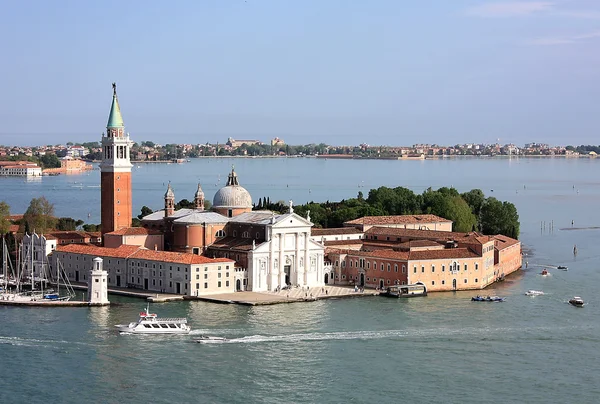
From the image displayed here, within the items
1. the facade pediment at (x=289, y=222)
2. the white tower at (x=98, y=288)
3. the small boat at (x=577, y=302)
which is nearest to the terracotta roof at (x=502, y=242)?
the small boat at (x=577, y=302)

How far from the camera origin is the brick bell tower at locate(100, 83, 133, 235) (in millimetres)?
32156

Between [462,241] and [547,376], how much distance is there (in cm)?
1106

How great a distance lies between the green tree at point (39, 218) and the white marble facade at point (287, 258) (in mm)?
10090

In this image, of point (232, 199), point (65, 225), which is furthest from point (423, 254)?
point (65, 225)

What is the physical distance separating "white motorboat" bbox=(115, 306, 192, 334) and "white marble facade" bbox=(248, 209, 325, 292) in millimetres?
5423

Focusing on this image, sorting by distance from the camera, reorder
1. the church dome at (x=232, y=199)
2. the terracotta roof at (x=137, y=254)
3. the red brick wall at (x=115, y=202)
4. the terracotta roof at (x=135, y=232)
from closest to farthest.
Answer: the terracotta roof at (x=137, y=254), the terracotta roof at (x=135, y=232), the church dome at (x=232, y=199), the red brick wall at (x=115, y=202)

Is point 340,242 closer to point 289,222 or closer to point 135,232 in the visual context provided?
point 289,222

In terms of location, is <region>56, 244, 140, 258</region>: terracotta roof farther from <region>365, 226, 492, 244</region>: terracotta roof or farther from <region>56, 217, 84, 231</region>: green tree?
<region>56, 217, 84, 231</region>: green tree

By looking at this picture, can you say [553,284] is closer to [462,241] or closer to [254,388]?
[462,241]

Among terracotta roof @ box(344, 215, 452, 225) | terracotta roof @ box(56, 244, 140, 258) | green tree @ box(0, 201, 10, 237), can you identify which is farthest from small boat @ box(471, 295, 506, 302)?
green tree @ box(0, 201, 10, 237)

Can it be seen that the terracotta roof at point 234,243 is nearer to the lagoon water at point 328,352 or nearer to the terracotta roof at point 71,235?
the lagoon water at point 328,352

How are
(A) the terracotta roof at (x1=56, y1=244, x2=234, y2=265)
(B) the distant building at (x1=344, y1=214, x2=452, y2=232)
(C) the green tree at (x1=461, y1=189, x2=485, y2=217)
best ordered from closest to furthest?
(A) the terracotta roof at (x1=56, y1=244, x2=234, y2=265), (B) the distant building at (x1=344, y1=214, x2=452, y2=232), (C) the green tree at (x1=461, y1=189, x2=485, y2=217)

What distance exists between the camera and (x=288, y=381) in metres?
19.1

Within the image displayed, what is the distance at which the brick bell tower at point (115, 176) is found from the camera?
3216 cm
